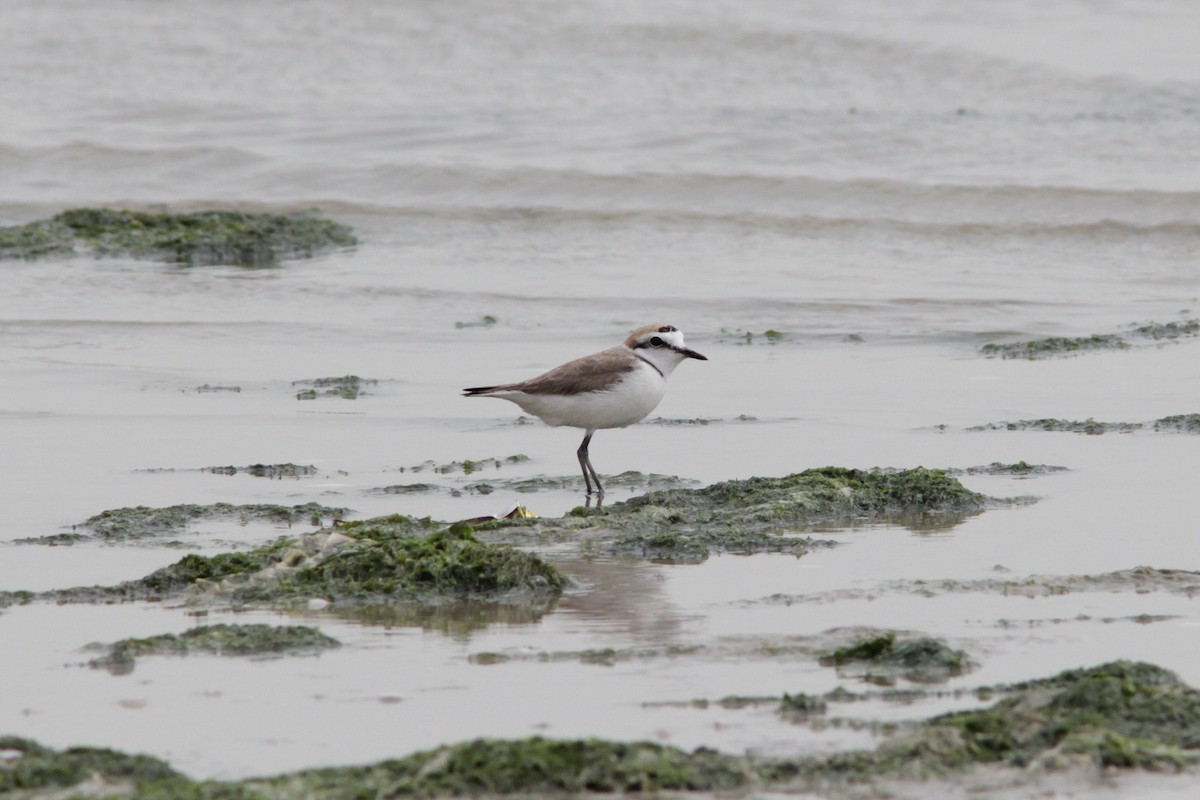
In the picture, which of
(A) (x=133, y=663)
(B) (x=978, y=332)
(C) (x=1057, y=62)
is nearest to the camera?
(A) (x=133, y=663)

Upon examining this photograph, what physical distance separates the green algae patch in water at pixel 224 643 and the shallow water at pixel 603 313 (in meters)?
0.07

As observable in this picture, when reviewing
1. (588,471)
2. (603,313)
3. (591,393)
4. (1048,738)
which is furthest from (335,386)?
(1048,738)

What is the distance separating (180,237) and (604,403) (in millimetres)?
7740

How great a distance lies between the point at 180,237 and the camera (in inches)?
573

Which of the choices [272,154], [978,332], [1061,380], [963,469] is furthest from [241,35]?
[963,469]

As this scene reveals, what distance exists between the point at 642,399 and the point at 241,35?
58.5 feet

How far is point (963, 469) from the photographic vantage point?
25.0ft

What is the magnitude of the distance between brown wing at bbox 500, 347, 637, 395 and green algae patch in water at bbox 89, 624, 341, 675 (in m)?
3.07

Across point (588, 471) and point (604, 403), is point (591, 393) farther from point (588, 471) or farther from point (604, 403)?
point (588, 471)

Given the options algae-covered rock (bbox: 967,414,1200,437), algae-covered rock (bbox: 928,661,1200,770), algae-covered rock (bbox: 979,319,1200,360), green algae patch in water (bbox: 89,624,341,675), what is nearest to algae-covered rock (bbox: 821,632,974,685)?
algae-covered rock (bbox: 928,661,1200,770)

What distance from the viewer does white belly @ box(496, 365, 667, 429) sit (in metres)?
7.89

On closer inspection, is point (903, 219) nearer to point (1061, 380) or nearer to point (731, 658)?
point (1061, 380)

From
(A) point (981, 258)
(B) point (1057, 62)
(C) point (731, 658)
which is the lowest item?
(C) point (731, 658)

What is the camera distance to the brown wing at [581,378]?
25.9 feet
